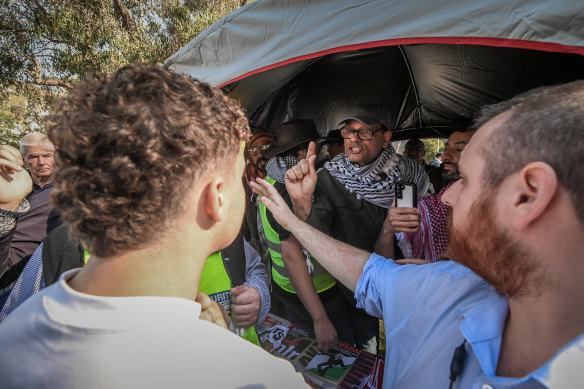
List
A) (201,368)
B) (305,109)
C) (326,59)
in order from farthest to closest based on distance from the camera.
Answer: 1. (305,109)
2. (326,59)
3. (201,368)

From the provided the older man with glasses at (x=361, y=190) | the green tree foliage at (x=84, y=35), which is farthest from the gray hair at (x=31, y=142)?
the green tree foliage at (x=84, y=35)

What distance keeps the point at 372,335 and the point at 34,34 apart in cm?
1359

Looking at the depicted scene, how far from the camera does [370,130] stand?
2.68 m

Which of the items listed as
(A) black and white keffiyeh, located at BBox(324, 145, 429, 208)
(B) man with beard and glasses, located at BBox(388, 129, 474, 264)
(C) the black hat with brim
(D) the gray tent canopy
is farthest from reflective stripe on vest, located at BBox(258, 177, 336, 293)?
(D) the gray tent canopy

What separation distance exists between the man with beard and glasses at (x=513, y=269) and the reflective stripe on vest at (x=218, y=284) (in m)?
0.83

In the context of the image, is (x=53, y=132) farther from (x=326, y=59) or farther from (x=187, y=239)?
(x=326, y=59)

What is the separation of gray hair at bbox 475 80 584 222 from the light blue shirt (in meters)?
0.46

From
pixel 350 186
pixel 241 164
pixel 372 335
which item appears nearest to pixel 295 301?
pixel 372 335

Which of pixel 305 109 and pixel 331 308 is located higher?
pixel 305 109

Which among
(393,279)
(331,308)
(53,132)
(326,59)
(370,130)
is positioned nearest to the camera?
(53,132)

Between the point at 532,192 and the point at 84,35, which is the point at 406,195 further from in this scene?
the point at 84,35

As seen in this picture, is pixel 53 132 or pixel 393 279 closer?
pixel 53 132

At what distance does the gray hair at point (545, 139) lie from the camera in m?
0.77

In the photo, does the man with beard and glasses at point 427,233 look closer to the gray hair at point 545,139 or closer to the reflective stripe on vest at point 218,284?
the gray hair at point 545,139
